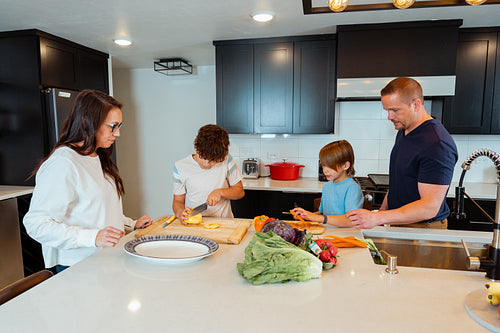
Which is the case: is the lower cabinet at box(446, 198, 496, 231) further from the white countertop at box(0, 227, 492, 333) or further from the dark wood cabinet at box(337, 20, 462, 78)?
the white countertop at box(0, 227, 492, 333)

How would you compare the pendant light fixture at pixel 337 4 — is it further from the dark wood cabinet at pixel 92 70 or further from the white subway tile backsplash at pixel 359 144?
the dark wood cabinet at pixel 92 70

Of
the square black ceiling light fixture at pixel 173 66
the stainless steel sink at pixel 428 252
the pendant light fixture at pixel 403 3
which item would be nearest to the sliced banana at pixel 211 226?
the stainless steel sink at pixel 428 252

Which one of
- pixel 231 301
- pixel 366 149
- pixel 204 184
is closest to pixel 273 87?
pixel 366 149

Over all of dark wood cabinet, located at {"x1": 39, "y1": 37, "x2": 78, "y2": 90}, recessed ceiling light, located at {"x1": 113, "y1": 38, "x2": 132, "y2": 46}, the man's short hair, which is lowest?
the man's short hair

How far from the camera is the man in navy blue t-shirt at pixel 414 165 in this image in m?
1.52

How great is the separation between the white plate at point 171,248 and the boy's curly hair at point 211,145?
65 cm

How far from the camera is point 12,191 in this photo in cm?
272

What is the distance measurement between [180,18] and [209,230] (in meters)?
1.88

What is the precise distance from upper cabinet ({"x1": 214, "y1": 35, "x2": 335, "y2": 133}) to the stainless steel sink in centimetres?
186

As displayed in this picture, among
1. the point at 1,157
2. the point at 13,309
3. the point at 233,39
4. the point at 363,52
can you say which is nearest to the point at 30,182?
the point at 1,157

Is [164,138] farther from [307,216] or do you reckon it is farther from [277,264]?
[277,264]

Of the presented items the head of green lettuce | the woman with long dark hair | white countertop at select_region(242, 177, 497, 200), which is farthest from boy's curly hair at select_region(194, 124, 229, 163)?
white countertop at select_region(242, 177, 497, 200)

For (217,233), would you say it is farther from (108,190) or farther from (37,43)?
(37,43)

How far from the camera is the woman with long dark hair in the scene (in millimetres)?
1276
